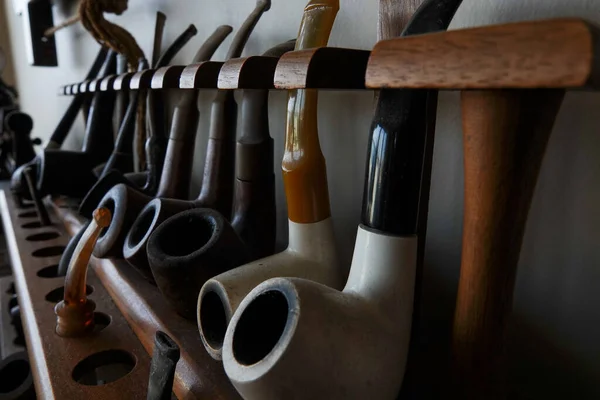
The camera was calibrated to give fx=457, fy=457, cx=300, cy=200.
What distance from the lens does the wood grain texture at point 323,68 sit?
0.81 feet

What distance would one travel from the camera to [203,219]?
384mm

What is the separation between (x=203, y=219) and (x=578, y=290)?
0.28 metres

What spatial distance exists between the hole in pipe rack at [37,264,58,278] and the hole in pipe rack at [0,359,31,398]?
16 cm

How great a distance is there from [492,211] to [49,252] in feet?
2.10

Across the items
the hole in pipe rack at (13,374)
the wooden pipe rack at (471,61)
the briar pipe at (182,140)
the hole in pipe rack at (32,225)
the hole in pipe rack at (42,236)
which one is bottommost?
the hole in pipe rack at (13,374)

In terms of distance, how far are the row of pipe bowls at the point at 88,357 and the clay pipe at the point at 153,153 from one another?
0.34ft

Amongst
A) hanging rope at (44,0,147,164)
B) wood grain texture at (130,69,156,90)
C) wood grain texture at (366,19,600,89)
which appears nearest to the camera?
wood grain texture at (366,19,600,89)

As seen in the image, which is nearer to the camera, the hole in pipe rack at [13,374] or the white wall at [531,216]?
the white wall at [531,216]

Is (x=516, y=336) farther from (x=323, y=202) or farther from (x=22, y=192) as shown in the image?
(x=22, y=192)

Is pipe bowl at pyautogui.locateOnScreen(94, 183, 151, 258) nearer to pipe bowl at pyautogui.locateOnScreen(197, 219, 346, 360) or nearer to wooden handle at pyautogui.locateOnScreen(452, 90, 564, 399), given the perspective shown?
pipe bowl at pyautogui.locateOnScreen(197, 219, 346, 360)

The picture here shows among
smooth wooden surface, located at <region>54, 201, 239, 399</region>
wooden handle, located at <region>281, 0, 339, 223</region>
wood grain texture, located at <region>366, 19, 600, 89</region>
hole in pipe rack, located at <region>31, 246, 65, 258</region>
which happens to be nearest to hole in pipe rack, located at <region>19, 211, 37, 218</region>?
hole in pipe rack, located at <region>31, 246, 65, 258</region>

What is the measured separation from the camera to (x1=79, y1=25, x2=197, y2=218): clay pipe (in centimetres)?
58

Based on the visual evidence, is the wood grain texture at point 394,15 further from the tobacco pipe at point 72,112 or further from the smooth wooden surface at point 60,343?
the tobacco pipe at point 72,112

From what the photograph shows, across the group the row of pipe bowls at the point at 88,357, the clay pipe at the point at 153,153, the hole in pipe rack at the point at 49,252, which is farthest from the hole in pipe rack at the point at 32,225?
the clay pipe at the point at 153,153
